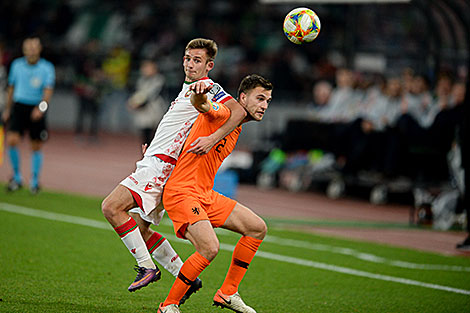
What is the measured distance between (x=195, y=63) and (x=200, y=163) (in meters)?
0.80

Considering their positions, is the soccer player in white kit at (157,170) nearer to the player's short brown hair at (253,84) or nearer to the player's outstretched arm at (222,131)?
the player's outstretched arm at (222,131)

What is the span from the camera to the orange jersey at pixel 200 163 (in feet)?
19.3

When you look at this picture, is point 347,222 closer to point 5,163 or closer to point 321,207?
point 321,207

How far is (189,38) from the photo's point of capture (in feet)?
99.3

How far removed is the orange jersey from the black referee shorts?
7351 mm

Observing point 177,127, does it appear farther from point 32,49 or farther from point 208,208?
point 32,49

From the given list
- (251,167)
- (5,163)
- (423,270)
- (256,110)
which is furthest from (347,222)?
(5,163)

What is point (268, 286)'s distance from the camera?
24.5 ft

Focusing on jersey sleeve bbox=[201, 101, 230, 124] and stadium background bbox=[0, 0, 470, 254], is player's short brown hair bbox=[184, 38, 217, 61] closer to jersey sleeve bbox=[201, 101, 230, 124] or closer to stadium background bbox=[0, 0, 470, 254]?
jersey sleeve bbox=[201, 101, 230, 124]

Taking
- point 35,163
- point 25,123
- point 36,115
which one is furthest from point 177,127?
point 25,123

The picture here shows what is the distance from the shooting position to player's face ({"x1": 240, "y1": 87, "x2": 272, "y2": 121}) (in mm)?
6012

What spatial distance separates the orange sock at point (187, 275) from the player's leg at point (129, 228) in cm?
36

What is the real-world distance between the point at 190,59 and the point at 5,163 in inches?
471

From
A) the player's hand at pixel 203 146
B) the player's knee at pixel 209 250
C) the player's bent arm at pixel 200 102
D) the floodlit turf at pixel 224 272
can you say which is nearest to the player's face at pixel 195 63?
the player's bent arm at pixel 200 102
